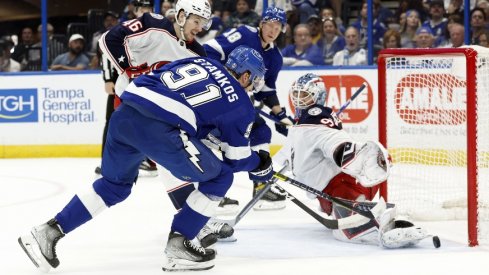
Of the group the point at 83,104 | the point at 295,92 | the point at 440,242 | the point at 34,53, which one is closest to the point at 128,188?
the point at 295,92

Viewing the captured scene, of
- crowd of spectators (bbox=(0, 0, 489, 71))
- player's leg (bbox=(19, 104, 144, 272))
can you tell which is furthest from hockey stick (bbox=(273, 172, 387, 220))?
crowd of spectators (bbox=(0, 0, 489, 71))

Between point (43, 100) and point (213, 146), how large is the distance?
188 inches

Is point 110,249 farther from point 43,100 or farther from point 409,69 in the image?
point 43,100

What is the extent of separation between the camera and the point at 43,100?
8227mm

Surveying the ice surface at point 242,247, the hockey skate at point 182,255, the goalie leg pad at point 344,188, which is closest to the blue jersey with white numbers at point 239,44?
the ice surface at point 242,247

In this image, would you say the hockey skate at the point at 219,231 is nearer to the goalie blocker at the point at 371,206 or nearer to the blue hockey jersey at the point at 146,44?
the goalie blocker at the point at 371,206

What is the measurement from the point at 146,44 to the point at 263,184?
1069 mm

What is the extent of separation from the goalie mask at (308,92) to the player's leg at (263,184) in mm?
1001

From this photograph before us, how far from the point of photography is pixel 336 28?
317 inches

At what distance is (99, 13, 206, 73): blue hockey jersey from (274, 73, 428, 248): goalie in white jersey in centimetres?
63

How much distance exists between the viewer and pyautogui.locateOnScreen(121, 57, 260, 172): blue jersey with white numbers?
343 centimetres

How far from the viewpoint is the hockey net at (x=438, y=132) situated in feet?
13.2

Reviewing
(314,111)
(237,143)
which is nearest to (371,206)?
(314,111)

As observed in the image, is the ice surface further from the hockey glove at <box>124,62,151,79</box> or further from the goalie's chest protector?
the hockey glove at <box>124,62,151,79</box>
